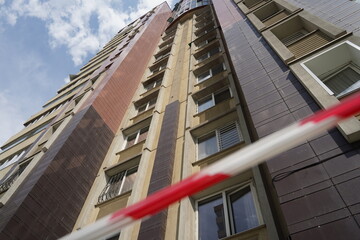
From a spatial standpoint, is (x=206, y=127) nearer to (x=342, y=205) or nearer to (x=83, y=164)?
(x=83, y=164)

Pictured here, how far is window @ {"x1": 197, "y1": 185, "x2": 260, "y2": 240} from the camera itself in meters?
5.62

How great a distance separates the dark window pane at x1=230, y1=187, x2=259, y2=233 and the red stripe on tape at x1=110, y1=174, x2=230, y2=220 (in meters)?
4.61

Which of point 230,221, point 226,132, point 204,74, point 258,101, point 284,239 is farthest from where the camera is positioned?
point 204,74

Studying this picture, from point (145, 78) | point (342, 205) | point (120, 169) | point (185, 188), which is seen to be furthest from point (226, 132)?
point (145, 78)

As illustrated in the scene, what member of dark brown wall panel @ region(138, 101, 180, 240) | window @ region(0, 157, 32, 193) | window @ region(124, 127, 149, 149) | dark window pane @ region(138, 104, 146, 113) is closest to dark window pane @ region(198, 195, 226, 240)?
dark brown wall panel @ region(138, 101, 180, 240)

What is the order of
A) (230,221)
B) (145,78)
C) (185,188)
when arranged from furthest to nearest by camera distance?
(145,78)
(230,221)
(185,188)

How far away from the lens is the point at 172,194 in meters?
1.44

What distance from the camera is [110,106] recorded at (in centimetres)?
1469

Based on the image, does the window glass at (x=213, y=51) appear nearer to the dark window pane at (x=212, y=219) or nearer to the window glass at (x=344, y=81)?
the window glass at (x=344, y=81)

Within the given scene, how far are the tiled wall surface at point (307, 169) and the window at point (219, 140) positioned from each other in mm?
1976

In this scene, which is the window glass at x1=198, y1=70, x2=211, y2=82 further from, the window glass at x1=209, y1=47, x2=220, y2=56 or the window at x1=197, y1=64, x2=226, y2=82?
the window glass at x1=209, y1=47, x2=220, y2=56

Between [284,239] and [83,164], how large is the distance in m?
8.40

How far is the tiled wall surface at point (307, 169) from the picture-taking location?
3.49 metres

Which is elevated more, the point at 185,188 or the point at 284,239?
the point at 185,188
